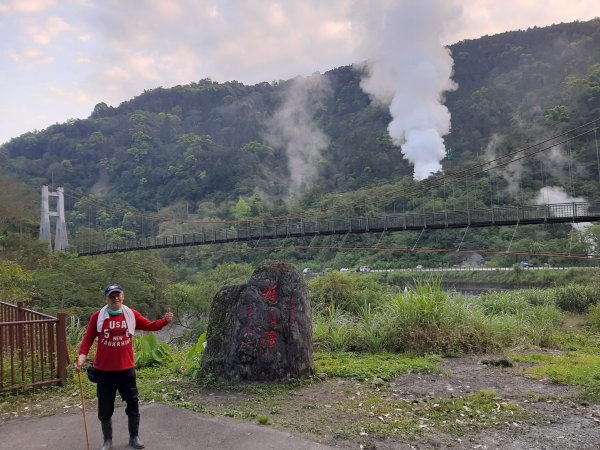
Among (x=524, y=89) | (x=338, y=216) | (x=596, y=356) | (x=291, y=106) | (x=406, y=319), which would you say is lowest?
(x=596, y=356)

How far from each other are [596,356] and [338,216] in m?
26.6

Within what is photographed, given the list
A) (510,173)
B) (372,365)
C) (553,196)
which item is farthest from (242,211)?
(372,365)

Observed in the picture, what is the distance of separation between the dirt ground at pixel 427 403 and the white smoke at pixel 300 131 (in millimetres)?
50463

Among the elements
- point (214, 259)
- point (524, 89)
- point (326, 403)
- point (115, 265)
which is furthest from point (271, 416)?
point (524, 89)

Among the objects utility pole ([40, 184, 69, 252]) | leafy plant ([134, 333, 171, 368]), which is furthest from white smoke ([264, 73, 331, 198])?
leafy plant ([134, 333, 171, 368])

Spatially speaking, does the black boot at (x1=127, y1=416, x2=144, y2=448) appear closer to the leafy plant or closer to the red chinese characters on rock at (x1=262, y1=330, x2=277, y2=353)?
the red chinese characters on rock at (x1=262, y1=330, x2=277, y2=353)

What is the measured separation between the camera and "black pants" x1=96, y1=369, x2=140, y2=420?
3268 millimetres

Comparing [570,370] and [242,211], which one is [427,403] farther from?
[242,211]

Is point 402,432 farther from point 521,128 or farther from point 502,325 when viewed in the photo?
point 521,128

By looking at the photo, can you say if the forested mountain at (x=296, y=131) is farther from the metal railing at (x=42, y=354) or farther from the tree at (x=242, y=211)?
the metal railing at (x=42, y=354)

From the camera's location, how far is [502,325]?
7.13 m

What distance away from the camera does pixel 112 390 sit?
10.8 ft

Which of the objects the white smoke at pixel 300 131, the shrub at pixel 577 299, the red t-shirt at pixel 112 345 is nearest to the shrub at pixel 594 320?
the shrub at pixel 577 299

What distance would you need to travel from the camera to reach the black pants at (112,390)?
3268 mm
